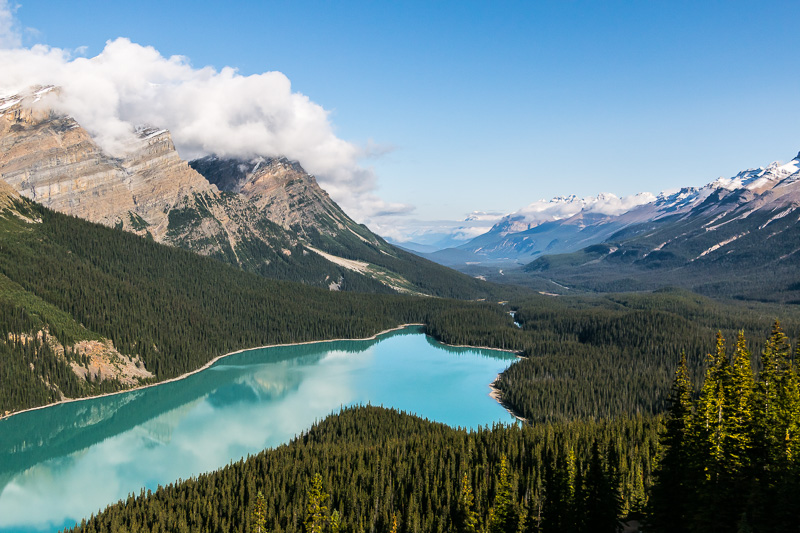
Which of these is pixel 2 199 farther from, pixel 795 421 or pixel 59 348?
pixel 795 421

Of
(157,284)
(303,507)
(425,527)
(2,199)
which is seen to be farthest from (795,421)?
(2,199)

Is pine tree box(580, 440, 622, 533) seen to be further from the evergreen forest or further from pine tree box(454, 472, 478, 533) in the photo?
pine tree box(454, 472, 478, 533)

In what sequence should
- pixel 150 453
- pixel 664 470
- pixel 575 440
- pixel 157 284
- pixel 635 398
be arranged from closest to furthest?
pixel 664 470 < pixel 575 440 < pixel 150 453 < pixel 635 398 < pixel 157 284

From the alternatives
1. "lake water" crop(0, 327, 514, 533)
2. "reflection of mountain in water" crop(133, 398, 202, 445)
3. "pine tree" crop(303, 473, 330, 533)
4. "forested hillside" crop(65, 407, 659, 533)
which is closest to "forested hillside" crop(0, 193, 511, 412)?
"lake water" crop(0, 327, 514, 533)

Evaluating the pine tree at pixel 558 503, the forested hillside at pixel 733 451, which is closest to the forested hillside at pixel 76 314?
the pine tree at pixel 558 503

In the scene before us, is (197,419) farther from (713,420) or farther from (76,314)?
(713,420)
